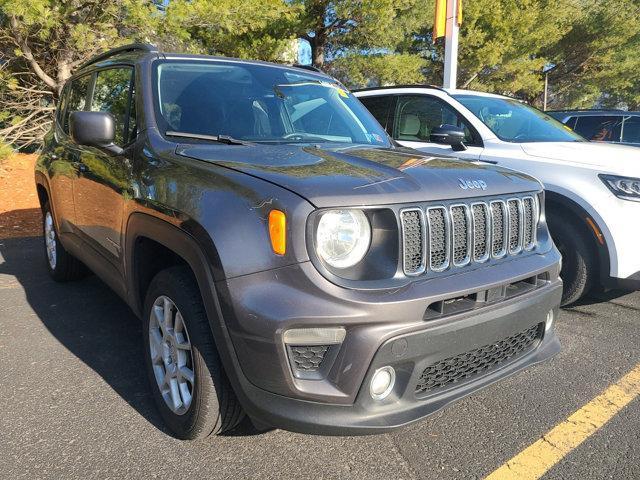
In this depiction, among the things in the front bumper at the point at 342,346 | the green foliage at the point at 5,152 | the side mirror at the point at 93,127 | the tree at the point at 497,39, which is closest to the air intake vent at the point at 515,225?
the front bumper at the point at 342,346

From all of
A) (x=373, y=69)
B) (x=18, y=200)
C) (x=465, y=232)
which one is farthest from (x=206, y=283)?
(x=373, y=69)

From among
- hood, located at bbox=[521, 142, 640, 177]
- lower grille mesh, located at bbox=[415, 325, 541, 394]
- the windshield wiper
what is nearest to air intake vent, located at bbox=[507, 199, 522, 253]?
lower grille mesh, located at bbox=[415, 325, 541, 394]

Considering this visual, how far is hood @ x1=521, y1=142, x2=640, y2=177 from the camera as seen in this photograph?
12.9 feet

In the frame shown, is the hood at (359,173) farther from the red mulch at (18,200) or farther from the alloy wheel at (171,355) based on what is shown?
the red mulch at (18,200)

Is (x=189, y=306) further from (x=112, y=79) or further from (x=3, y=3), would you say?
(x=3, y=3)

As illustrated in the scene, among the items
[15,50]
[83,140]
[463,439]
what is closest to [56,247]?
[83,140]

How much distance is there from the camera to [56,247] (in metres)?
4.73

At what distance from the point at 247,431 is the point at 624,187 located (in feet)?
10.3

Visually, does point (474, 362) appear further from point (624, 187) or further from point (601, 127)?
point (601, 127)

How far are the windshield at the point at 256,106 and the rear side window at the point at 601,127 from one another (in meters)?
7.07

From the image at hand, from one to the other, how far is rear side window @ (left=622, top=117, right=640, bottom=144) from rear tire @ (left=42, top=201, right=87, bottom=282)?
28.6 feet

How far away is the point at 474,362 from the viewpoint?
7.36ft

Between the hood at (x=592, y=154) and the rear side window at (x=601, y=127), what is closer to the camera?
the hood at (x=592, y=154)

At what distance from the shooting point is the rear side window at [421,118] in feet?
17.0
